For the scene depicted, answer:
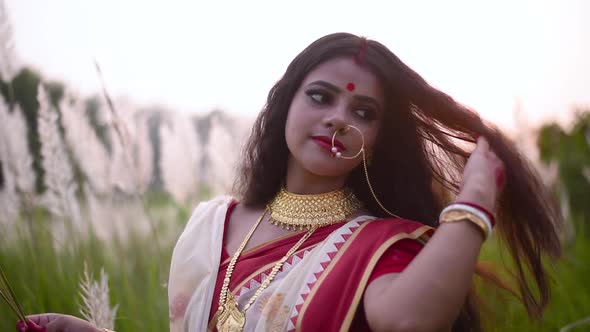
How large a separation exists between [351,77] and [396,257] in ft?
2.18

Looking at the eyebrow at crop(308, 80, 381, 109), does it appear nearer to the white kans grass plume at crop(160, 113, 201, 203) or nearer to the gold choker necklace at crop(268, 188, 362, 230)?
the gold choker necklace at crop(268, 188, 362, 230)

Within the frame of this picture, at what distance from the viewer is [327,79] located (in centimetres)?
232

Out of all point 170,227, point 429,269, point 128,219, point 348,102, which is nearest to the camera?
point 429,269

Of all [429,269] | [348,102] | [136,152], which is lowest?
[136,152]

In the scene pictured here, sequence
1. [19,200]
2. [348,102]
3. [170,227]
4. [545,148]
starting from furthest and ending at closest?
1. [545,148]
2. [170,227]
3. [19,200]
4. [348,102]

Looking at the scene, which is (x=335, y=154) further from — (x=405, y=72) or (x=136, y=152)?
(x=136, y=152)

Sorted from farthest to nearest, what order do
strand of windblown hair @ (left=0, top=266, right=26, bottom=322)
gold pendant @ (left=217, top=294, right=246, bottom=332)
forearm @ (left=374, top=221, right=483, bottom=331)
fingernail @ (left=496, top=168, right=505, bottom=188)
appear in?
gold pendant @ (left=217, top=294, right=246, bottom=332) < strand of windblown hair @ (left=0, top=266, right=26, bottom=322) < fingernail @ (left=496, top=168, right=505, bottom=188) < forearm @ (left=374, top=221, right=483, bottom=331)

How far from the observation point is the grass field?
3338 mm

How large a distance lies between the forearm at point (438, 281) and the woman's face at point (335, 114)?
613 millimetres

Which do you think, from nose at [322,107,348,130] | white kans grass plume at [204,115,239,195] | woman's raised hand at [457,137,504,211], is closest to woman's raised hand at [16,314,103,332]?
nose at [322,107,348,130]

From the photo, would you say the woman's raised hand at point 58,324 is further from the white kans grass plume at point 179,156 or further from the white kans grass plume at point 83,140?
the white kans grass plume at point 179,156

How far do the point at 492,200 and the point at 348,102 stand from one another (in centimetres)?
66

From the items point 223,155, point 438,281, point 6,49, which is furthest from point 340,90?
point 223,155

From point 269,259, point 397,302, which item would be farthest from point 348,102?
point 397,302
